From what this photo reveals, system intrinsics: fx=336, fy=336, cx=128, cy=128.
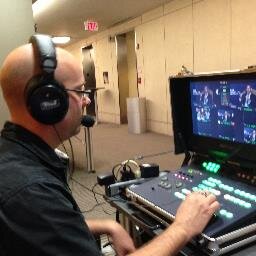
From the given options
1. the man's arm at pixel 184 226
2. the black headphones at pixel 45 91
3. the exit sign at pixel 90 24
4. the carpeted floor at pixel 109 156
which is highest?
the exit sign at pixel 90 24

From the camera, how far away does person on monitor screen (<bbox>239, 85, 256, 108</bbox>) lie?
1.09 m

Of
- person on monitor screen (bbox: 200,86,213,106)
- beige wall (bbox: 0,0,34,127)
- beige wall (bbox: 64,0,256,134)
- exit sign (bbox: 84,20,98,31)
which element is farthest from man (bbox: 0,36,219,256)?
exit sign (bbox: 84,20,98,31)

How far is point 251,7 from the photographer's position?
4281mm

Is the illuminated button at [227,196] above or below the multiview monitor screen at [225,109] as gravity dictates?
below

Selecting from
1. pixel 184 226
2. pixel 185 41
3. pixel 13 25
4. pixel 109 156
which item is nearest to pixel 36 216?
pixel 184 226

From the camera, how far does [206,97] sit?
1266 mm

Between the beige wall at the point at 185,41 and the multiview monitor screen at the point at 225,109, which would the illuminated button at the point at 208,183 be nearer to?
the multiview monitor screen at the point at 225,109

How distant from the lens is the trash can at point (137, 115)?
22.0 ft

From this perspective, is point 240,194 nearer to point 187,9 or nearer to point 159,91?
point 187,9

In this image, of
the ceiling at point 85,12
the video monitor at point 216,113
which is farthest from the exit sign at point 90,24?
the video monitor at point 216,113

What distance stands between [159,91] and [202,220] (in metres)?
5.70

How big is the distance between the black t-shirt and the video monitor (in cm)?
67

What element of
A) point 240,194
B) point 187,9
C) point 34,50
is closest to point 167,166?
point 187,9

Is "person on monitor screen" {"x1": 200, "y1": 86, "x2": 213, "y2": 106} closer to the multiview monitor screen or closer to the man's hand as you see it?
the multiview monitor screen
